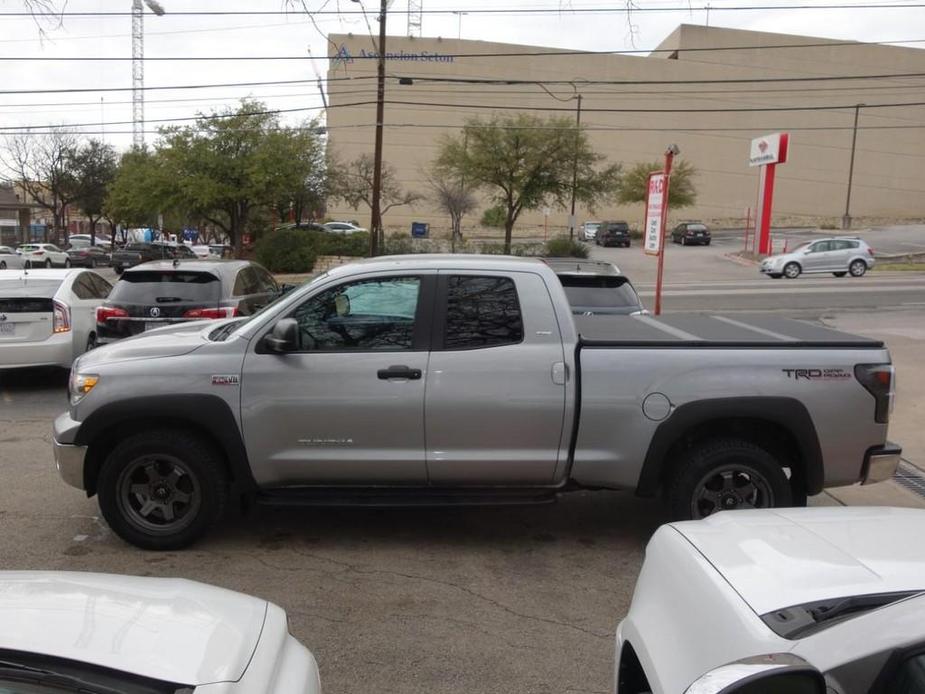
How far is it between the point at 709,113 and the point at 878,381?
87.7 metres

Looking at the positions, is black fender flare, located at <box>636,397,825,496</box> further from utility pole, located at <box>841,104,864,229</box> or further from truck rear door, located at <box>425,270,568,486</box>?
utility pole, located at <box>841,104,864,229</box>

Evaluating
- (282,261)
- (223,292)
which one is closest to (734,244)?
(282,261)

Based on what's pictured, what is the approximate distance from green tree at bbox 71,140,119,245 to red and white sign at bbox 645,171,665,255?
57.6 m

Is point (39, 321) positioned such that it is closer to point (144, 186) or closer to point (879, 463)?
point (879, 463)

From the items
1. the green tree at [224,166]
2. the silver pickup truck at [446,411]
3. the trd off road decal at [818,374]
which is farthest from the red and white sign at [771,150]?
the silver pickup truck at [446,411]

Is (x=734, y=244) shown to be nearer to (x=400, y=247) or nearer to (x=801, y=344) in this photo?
(x=400, y=247)

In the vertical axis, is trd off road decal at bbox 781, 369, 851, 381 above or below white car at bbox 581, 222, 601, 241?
below

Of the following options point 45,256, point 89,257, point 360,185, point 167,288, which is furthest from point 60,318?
point 360,185

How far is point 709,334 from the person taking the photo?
209 inches

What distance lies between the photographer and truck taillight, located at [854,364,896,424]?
4844 millimetres

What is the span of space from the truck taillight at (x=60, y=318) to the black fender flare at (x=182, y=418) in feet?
19.1

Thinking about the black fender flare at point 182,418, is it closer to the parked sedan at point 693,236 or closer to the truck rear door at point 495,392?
the truck rear door at point 495,392

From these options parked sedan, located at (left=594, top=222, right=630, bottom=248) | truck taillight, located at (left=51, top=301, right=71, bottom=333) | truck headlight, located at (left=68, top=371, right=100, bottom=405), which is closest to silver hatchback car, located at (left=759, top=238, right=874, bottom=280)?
parked sedan, located at (left=594, top=222, right=630, bottom=248)

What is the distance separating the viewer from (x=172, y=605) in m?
2.28
